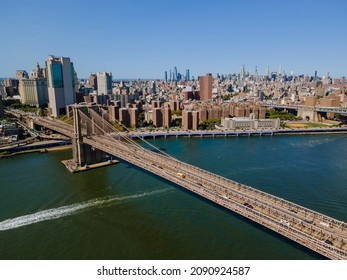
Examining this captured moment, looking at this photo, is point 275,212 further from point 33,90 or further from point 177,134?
point 33,90

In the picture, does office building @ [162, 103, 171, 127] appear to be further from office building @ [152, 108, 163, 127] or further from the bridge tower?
the bridge tower

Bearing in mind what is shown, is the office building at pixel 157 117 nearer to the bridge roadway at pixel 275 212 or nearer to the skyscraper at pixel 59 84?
the skyscraper at pixel 59 84

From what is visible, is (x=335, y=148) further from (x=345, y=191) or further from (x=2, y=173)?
(x=2, y=173)

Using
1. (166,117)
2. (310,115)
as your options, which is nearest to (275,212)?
(166,117)

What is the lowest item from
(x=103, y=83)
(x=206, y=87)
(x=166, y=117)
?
(x=166, y=117)

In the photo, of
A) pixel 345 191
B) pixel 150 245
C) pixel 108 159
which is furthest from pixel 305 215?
pixel 108 159

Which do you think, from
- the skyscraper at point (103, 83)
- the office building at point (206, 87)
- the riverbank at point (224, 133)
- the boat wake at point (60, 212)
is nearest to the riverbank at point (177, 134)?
the riverbank at point (224, 133)

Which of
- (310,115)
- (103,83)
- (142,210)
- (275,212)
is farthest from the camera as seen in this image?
(103,83)
